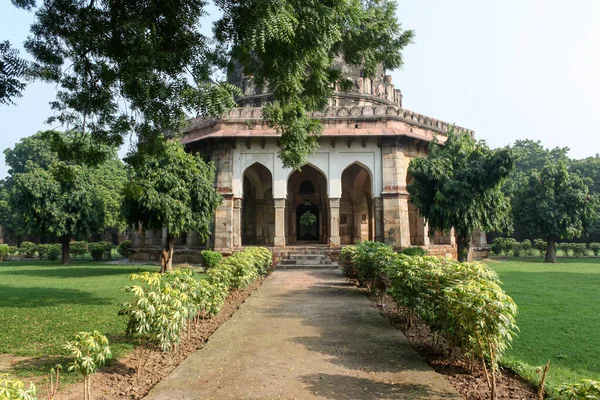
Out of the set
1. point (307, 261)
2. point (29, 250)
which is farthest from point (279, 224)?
point (29, 250)

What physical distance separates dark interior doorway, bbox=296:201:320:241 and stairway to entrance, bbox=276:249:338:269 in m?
5.20

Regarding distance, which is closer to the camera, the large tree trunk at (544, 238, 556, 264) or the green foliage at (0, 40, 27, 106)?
the green foliage at (0, 40, 27, 106)

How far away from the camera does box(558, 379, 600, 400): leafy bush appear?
Result: 2.14 m

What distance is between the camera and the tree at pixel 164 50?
17.5 ft

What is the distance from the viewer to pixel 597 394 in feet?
7.02

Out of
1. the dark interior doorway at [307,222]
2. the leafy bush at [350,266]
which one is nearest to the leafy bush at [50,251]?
the dark interior doorway at [307,222]

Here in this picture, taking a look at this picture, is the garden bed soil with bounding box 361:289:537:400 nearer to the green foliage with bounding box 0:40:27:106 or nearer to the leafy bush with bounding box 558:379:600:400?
the leafy bush with bounding box 558:379:600:400

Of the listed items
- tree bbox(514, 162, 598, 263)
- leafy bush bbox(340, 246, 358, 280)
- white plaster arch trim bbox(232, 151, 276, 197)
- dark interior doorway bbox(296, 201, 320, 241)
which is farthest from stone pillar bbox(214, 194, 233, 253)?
tree bbox(514, 162, 598, 263)

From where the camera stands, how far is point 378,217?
16.6m

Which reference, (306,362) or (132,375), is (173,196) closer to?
(132,375)

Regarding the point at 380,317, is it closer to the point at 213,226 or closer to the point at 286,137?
the point at 286,137

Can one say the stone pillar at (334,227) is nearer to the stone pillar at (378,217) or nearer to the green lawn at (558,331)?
the stone pillar at (378,217)

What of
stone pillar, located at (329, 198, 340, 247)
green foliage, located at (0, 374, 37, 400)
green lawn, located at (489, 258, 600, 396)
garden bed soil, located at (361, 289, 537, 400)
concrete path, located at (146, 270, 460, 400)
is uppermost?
stone pillar, located at (329, 198, 340, 247)

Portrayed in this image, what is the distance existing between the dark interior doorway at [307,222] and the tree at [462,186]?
25.4ft
